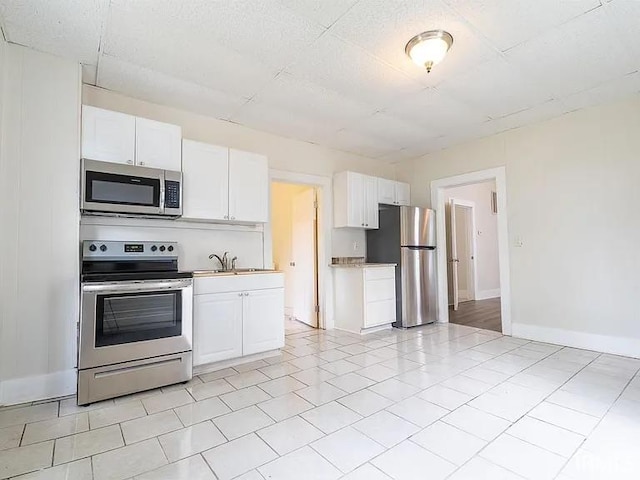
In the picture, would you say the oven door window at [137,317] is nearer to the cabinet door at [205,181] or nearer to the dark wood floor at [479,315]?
the cabinet door at [205,181]

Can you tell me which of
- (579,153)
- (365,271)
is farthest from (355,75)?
(579,153)

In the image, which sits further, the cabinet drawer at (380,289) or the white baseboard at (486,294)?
the white baseboard at (486,294)

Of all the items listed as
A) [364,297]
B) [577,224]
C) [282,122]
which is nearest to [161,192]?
[282,122]

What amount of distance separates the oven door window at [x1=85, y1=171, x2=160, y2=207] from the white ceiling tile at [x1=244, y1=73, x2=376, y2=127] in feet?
4.41

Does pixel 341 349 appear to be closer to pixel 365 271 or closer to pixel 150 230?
pixel 365 271

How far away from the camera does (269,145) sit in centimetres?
411

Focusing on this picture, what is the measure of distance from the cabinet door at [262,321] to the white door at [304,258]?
1427 millimetres

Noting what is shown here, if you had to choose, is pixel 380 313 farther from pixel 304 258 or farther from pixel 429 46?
pixel 429 46

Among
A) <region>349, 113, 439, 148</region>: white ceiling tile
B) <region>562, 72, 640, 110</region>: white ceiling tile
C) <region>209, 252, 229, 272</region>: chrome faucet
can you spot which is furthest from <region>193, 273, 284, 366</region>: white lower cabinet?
<region>562, 72, 640, 110</region>: white ceiling tile

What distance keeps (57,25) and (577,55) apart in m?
3.83

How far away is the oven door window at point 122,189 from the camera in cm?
259

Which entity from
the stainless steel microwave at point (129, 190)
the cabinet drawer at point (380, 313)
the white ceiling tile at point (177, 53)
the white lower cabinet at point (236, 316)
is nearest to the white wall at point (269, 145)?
the white ceiling tile at point (177, 53)

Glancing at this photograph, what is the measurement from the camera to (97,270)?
8.65 feet

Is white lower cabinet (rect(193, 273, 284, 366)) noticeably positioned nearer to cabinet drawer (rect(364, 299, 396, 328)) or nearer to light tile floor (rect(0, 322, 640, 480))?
light tile floor (rect(0, 322, 640, 480))
